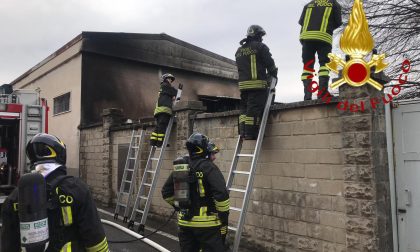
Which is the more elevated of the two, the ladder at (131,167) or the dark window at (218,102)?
the dark window at (218,102)

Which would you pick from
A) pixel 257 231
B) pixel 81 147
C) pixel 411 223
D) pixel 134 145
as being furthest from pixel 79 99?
pixel 411 223

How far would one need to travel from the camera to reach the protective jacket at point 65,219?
8.36 ft

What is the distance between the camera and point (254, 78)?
553 cm

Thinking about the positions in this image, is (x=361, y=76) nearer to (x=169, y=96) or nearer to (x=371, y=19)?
(x=169, y=96)

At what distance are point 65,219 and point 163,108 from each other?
537 centimetres

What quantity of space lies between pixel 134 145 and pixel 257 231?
4.58 meters

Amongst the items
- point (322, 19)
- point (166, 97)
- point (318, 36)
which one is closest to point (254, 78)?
point (318, 36)

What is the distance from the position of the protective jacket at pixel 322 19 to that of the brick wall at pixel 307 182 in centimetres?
102

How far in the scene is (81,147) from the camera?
43.4 feet

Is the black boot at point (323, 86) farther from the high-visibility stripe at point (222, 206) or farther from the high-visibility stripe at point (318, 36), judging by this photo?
the high-visibility stripe at point (222, 206)

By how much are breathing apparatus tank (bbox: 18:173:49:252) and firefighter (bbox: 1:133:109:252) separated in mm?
112

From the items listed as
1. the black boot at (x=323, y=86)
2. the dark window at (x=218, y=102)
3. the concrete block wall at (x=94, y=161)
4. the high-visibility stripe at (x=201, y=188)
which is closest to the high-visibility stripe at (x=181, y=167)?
the high-visibility stripe at (x=201, y=188)

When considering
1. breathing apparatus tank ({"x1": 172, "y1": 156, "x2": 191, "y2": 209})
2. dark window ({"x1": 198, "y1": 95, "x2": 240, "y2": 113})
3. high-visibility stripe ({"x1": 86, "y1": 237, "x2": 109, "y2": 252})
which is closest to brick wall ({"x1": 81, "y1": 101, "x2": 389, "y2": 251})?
breathing apparatus tank ({"x1": 172, "y1": 156, "x2": 191, "y2": 209})

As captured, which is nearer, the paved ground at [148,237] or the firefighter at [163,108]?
the paved ground at [148,237]
